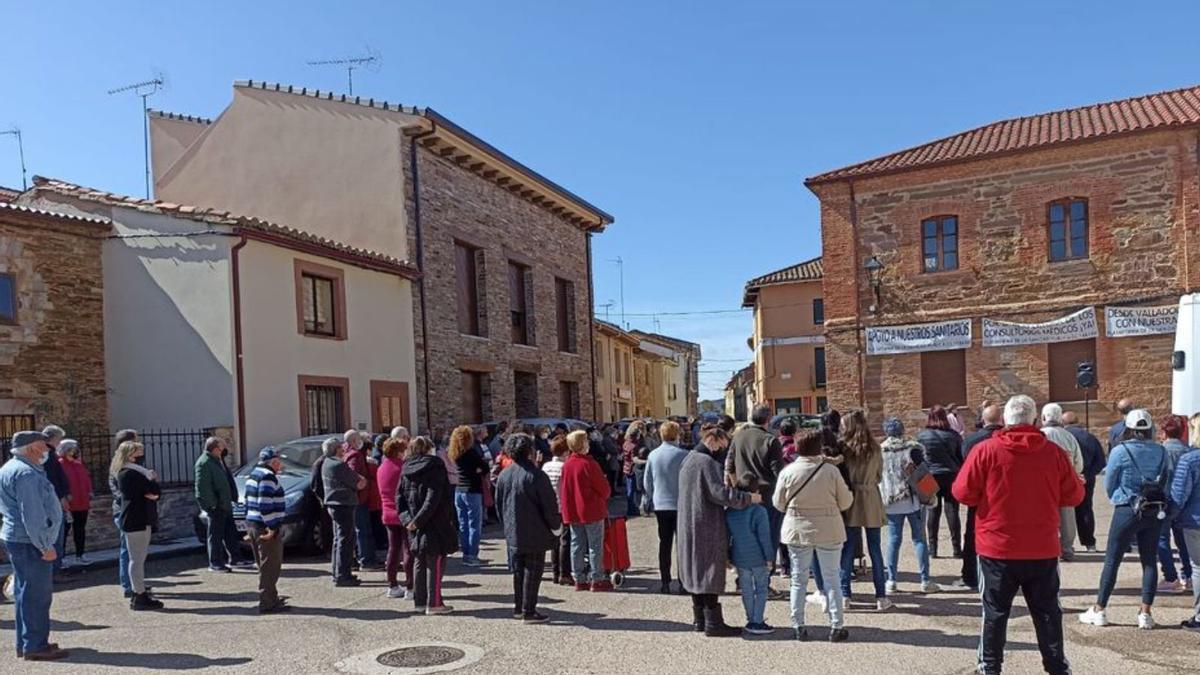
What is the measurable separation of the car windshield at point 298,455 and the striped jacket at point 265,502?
3.80 metres

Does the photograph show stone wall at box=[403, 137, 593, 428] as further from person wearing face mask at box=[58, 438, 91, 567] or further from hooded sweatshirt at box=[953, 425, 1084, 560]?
hooded sweatshirt at box=[953, 425, 1084, 560]

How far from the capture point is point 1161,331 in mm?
19938

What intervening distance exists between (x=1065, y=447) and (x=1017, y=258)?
13.8 m

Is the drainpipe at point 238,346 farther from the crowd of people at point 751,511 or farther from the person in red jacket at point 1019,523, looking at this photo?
the person in red jacket at point 1019,523

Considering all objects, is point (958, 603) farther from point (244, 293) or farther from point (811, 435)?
point (244, 293)

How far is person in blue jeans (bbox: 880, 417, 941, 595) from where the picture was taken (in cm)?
786

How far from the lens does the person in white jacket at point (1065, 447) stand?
8.88 m

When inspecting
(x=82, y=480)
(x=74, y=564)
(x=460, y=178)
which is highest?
(x=460, y=178)

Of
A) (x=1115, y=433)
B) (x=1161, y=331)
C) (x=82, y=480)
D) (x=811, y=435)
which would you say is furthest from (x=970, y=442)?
Result: (x=1161, y=331)

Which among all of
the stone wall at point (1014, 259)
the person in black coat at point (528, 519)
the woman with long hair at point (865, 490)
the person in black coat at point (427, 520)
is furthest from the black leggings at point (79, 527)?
the stone wall at point (1014, 259)

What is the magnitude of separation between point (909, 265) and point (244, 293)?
15.0 metres

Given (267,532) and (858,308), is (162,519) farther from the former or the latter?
(858,308)

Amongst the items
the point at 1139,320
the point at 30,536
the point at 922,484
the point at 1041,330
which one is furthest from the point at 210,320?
the point at 1139,320

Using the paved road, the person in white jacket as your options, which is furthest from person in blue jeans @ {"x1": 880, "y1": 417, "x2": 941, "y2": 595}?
the person in white jacket
